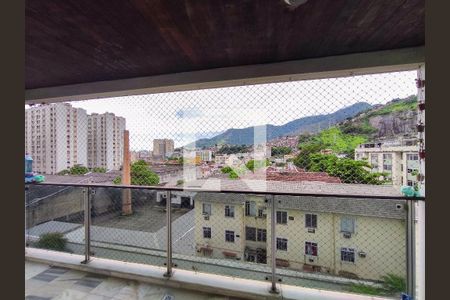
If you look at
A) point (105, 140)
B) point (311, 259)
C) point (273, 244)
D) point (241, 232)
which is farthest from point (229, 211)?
point (105, 140)

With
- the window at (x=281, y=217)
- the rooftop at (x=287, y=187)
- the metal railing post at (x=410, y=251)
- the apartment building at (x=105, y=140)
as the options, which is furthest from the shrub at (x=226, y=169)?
the metal railing post at (x=410, y=251)

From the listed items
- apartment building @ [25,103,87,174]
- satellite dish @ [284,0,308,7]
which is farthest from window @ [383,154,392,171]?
apartment building @ [25,103,87,174]

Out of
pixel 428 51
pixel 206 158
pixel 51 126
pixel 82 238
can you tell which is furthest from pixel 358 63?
pixel 51 126

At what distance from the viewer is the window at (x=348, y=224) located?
7.63 ft

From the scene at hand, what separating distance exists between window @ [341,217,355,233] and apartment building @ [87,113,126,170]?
9.88ft

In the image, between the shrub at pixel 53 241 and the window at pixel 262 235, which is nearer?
the window at pixel 262 235

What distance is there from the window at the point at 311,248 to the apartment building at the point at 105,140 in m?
2.74

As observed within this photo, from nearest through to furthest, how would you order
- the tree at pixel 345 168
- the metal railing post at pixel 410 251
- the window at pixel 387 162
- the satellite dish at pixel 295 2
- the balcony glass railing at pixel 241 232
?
1. the satellite dish at pixel 295 2
2. the metal railing post at pixel 410 251
3. the balcony glass railing at pixel 241 232
4. the window at pixel 387 162
5. the tree at pixel 345 168

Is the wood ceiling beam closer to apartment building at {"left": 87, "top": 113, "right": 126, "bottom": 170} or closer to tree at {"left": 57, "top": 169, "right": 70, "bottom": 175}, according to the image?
apartment building at {"left": 87, "top": 113, "right": 126, "bottom": 170}

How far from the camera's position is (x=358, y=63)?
2.40 m

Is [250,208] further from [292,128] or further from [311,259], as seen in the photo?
[292,128]

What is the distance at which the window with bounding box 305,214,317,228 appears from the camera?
2.46 meters

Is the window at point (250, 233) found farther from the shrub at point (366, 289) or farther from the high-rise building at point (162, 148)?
the high-rise building at point (162, 148)

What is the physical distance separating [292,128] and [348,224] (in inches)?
47.9
